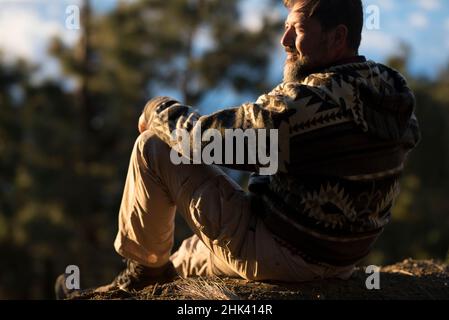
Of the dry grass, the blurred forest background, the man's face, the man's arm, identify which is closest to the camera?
the man's arm

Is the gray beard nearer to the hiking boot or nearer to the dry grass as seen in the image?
the dry grass

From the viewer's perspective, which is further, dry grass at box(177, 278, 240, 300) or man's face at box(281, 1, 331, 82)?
dry grass at box(177, 278, 240, 300)

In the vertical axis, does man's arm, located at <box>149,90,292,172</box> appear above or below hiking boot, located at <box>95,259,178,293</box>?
above

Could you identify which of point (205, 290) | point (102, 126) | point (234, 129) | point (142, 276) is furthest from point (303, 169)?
point (102, 126)

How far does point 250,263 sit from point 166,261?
1.67ft

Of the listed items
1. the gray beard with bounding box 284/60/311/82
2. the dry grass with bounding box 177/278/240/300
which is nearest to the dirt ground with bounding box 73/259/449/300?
the dry grass with bounding box 177/278/240/300

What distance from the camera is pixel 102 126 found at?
15344 mm

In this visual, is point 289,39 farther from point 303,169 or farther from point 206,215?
point 206,215

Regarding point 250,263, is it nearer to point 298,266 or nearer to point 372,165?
point 298,266

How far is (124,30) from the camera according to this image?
1450 centimetres

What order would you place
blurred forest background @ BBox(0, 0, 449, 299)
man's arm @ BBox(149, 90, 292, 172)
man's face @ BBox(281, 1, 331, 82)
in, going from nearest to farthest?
man's arm @ BBox(149, 90, 292, 172) → man's face @ BBox(281, 1, 331, 82) → blurred forest background @ BBox(0, 0, 449, 299)

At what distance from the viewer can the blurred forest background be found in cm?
1358

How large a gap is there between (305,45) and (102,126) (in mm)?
13027

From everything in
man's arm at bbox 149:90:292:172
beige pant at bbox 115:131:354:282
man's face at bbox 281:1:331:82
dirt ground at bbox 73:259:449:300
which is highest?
man's face at bbox 281:1:331:82
